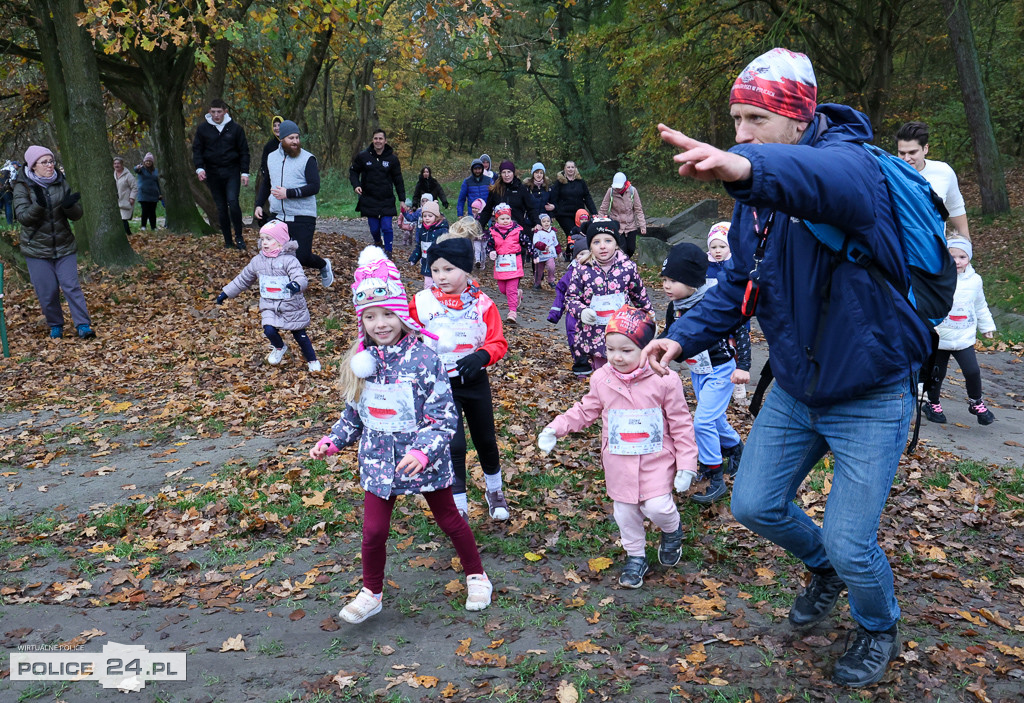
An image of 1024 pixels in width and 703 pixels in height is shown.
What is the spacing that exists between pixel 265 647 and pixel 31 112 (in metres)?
16.8

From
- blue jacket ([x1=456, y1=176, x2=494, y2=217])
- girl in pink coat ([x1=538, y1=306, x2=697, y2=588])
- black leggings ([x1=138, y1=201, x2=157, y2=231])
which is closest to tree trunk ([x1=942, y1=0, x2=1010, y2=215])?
blue jacket ([x1=456, y1=176, x2=494, y2=217])

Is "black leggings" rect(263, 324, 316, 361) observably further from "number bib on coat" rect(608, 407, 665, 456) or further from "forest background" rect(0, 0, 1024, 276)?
"number bib on coat" rect(608, 407, 665, 456)

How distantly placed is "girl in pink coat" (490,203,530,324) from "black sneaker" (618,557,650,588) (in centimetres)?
716

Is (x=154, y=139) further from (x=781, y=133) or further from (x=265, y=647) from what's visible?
(x=781, y=133)

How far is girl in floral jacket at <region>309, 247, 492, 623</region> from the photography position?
3.98 meters

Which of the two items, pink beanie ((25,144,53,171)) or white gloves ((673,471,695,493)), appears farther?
pink beanie ((25,144,53,171))

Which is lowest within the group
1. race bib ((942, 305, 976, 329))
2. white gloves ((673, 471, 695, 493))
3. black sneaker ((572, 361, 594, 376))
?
black sneaker ((572, 361, 594, 376))

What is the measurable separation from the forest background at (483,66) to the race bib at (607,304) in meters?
5.60

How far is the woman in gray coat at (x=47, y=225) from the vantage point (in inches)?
399

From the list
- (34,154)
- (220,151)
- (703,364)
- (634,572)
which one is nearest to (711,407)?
(703,364)

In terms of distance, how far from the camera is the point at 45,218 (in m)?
10.2

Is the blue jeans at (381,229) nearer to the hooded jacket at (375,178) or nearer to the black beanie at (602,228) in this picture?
the hooded jacket at (375,178)

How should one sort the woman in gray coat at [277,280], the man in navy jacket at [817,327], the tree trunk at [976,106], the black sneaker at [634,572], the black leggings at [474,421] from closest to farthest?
the man in navy jacket at [817,327]
the black sneaker at [634,572]
the black leggings at [474,421]
the woman in gray coat at [277,280]
the tree trunk at [976,106]

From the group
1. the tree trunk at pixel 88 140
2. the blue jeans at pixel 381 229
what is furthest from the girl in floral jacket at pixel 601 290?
the tree trunk at pixel 88 140
